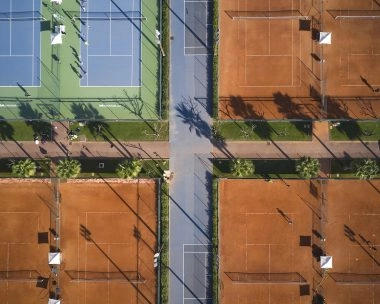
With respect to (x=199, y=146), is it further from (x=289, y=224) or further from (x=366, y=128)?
(x=366, y=128)

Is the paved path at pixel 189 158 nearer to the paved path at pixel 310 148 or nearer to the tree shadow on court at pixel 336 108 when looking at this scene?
the paved path at pixel 310 148

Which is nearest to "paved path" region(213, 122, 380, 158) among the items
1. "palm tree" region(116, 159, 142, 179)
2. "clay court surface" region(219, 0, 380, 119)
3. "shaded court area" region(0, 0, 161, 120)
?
"clay court surface" region(219, 0, 380, 119)

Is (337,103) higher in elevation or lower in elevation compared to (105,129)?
higher

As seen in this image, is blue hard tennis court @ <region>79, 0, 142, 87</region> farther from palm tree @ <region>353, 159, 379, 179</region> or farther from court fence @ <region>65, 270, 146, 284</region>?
palm tree @ <region>353, 159, 379, 179</region>

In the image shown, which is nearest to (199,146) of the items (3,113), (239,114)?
(239,114)

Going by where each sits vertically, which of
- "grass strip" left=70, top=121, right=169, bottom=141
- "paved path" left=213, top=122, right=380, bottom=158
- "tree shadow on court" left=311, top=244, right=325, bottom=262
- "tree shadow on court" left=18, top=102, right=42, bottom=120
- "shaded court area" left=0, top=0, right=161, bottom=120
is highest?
"shaded court area" left=0, top=0, right=161, bottom=120

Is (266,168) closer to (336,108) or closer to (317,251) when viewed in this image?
(336,108)
